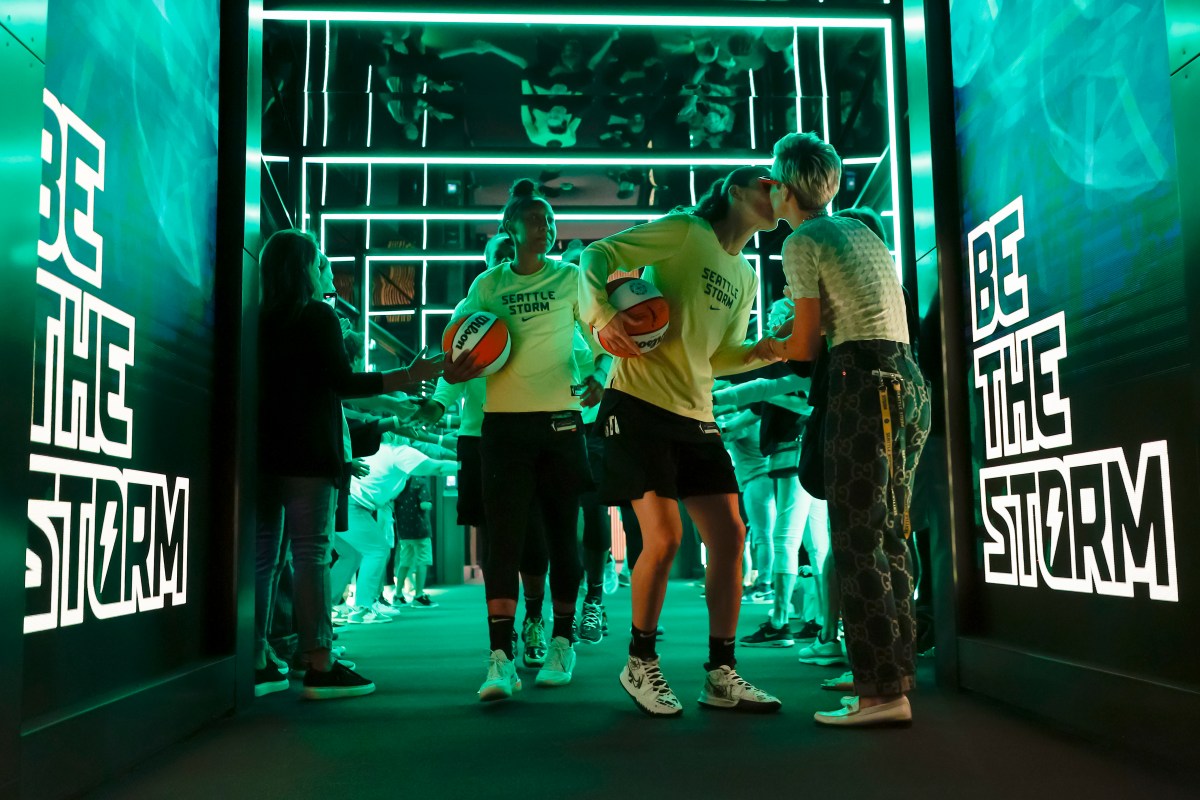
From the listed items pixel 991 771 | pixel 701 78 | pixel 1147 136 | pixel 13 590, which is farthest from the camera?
pixel 701 78

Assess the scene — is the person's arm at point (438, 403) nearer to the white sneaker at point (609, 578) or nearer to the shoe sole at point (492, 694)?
the shoe sole at point (492, 694)

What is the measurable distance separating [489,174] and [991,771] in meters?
6.57

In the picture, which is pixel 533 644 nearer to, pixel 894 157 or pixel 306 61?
pixel 894 157

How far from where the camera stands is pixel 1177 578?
2117mm

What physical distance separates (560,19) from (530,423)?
70.0 inches

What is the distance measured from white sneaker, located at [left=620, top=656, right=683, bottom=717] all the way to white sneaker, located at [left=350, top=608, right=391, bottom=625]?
4.24m

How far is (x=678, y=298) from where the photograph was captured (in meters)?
2.94

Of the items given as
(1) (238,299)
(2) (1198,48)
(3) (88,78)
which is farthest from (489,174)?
(2) (1198,48)

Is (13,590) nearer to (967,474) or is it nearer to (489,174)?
(967,474)

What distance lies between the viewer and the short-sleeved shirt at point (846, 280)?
2635mm

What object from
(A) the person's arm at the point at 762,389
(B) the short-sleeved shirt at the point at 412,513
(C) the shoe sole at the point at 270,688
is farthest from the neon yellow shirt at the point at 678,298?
(B) the short-sleeved shirt at the point at 412,513

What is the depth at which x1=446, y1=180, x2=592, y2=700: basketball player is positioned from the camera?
3287 mm

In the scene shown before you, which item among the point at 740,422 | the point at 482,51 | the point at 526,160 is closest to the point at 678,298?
the point at 740,422

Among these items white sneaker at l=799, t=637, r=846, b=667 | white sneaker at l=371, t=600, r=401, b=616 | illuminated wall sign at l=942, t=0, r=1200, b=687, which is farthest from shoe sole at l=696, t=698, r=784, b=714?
white sneaker at l=371, t=600, r=401, b=616
